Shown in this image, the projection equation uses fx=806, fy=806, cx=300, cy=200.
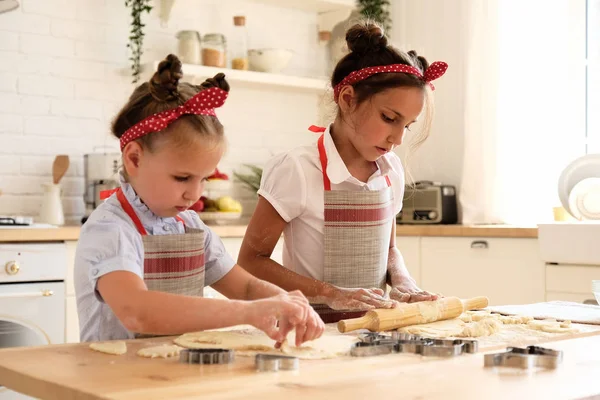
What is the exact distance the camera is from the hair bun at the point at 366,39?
1.81 meters

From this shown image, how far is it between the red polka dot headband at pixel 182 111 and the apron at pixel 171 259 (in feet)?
0.40

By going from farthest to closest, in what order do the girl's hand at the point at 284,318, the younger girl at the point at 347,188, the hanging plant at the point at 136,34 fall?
the hanging plant at the point at 136,34 → the younger girl at the point at 347,188 → the girl's hand at the point at 284,318

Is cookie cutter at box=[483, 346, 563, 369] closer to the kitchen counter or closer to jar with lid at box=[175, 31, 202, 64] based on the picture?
the kitchen counter

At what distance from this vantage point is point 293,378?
1007 mm

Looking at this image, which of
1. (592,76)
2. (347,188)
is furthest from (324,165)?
(592,76)

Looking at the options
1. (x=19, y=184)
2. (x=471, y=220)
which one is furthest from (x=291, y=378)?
(x=471, y=220)

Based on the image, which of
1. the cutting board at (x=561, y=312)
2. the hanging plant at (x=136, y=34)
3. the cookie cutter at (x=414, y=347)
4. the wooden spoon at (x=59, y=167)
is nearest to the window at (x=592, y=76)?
the hanging plant at (x=136, y=34)

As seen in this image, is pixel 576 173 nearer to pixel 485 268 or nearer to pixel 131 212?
pixel 485 268

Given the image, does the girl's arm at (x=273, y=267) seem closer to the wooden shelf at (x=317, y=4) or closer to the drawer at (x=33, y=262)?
the drawer at (x=33, y=262)

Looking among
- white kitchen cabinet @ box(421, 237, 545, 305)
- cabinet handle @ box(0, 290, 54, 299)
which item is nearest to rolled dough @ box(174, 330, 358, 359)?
cabinet handle @ box(0, 290, 54, 299)

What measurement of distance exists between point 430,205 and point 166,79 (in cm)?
267

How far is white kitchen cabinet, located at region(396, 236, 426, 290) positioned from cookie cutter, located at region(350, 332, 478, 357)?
238cm

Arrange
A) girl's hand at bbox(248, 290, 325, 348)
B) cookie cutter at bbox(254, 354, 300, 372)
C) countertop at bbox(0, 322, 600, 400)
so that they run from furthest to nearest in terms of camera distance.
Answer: girl's hand at bbox(248, 290, 325, 348), cookie cutter at bbox(254, 354, 300, 372), countertop at bbox(0, 322, 600, 400)

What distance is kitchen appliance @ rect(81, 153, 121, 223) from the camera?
336 centimetres
